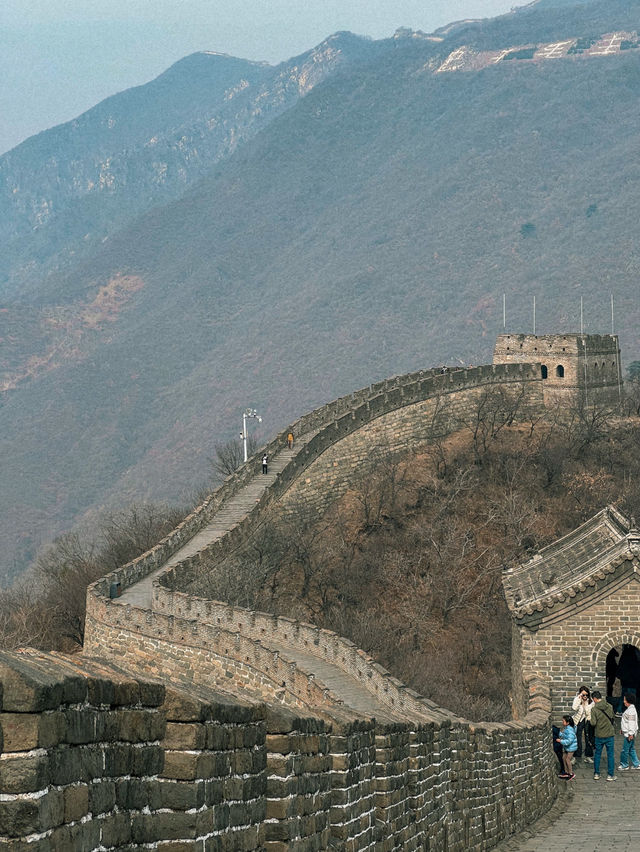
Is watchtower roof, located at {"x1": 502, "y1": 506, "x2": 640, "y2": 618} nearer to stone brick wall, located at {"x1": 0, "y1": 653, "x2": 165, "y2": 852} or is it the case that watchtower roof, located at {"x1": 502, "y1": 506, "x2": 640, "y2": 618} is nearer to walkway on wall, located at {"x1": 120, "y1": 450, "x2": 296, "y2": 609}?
walkway on wall, located at {"x1": 120, "y1": 450, "x2": 296, "y2": 609}

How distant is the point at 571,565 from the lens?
3166 centimetres

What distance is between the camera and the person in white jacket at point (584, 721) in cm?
2488

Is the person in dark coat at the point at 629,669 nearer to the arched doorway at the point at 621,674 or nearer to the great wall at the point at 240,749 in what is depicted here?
the arched doorway at the point at 621,674

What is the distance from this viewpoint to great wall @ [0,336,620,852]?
5.28m

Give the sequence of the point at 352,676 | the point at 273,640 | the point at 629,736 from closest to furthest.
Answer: the point at 629,736
the point at 352,676
the point at 273,640

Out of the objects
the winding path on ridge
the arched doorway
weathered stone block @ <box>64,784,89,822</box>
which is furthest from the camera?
the arched doorway

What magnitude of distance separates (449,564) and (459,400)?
9.27 meters

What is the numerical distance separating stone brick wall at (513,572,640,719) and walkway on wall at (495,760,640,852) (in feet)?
12.3

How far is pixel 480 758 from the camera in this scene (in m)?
18.1

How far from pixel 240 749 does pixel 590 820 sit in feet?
47.3

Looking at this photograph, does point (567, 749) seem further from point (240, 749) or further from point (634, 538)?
point (240, 749)

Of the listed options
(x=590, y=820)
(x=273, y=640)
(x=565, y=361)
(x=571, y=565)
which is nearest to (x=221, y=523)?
(x=273, y=640)

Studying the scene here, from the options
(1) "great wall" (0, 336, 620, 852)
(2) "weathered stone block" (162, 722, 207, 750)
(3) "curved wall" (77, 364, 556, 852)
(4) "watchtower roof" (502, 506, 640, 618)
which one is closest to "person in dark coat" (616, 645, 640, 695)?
(4) "watchtower roof" (502, 506, 640, 618)

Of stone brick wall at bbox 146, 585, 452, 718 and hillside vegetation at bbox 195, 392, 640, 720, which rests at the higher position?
hillside vegetation at bbox 195, 392, 640, 720
